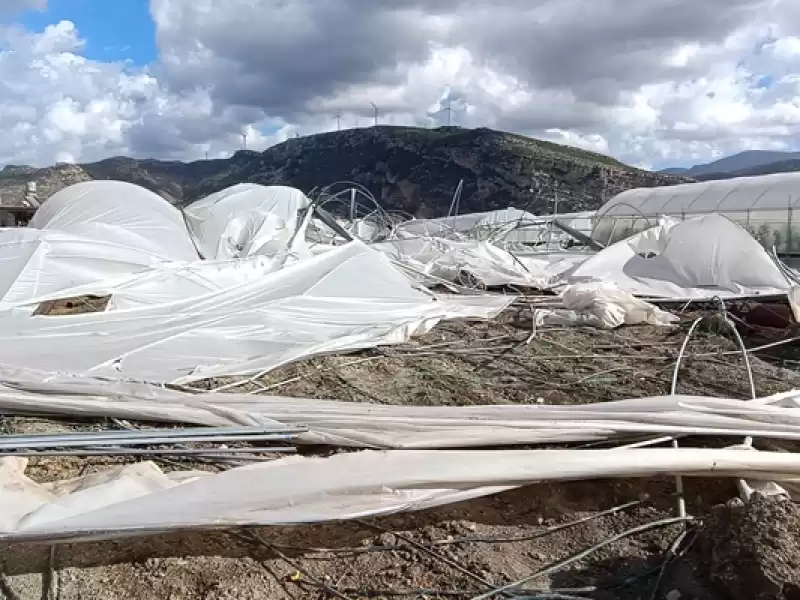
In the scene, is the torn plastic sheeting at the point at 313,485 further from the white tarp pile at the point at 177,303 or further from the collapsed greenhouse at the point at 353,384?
the white tarp pile at the point at 177,303

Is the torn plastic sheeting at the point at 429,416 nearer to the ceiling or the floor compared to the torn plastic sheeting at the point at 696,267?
nearer to the floor

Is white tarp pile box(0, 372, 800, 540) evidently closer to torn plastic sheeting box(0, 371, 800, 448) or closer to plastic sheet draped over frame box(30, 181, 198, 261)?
torn plastic sheeting box(0, 371, 800, 448)

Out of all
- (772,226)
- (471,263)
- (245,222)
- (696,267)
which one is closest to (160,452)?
(471,263)

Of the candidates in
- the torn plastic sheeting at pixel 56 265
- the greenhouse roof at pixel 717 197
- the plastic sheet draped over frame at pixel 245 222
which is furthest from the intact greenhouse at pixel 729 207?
the torn plastic sheeting at pixel 56 265

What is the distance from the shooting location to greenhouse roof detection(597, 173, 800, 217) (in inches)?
840

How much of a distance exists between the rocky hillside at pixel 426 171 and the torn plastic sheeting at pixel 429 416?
53.0 metres

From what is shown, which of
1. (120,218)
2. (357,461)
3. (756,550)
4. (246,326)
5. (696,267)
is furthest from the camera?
(696,267)

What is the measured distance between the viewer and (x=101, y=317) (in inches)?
303

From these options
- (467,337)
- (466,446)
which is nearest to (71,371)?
(466,446)

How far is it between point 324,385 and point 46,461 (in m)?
2.64

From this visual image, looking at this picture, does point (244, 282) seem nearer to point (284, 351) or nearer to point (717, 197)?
point (284, 351)

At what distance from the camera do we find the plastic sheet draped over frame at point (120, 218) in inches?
429

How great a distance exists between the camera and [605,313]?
9.63 metres

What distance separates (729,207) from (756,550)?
2184 cm
